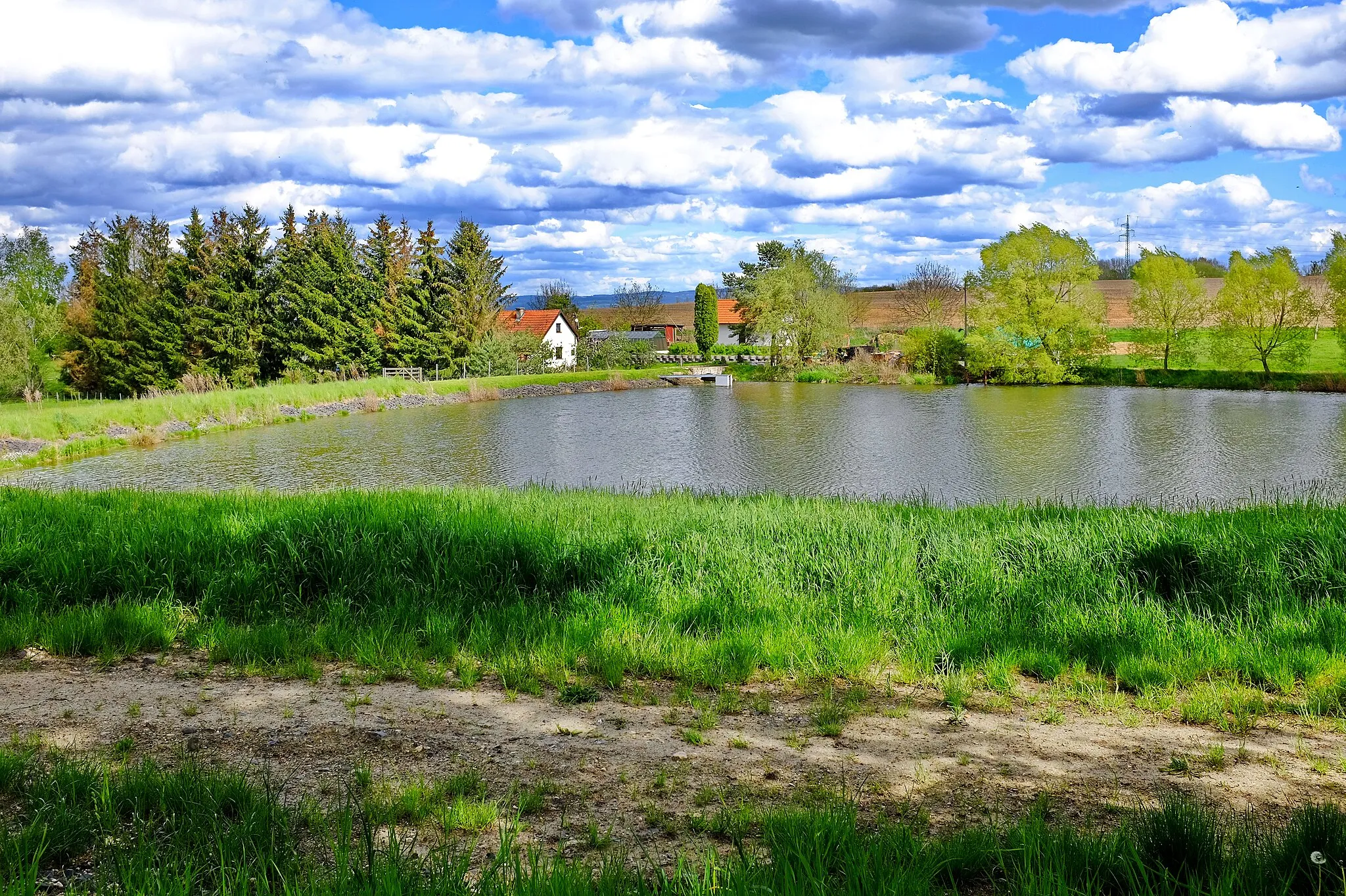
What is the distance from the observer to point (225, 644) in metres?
6.21

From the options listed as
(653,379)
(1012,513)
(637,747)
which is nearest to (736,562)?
(637,747)

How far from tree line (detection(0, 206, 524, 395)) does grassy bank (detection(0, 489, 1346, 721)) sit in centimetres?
3870

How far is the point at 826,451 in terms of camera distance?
26.1 metres

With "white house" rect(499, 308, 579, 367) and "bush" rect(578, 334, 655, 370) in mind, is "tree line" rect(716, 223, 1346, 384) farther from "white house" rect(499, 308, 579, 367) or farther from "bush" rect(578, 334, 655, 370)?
"white house" rect(499, 308, 579, 367)

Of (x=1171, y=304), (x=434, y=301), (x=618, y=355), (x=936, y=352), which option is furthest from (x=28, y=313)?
(x=1171, y=304)

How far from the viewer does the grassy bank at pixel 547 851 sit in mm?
2748

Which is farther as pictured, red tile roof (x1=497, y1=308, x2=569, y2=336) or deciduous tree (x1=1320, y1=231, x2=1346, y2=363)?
red tile roof (x1=497, y1=308, x2=569, y2=336)

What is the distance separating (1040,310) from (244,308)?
4390 cm

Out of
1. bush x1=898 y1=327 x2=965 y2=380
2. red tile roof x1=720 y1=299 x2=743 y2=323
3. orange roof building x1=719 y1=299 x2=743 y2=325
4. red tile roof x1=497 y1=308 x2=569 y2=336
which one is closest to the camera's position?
bush x1=898 y1=327 x2=965 y2=380

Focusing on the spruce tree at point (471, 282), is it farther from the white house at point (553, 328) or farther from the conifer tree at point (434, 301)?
the white house at point (553, 328)

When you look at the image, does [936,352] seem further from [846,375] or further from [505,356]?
[505,356]

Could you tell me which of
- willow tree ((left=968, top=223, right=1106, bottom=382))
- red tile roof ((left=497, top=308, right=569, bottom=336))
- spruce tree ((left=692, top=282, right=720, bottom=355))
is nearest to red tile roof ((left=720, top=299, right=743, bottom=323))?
spruce tree ((left=692, top=282, right=720, bottom=355))

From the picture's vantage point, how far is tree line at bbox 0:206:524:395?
46.9 meters

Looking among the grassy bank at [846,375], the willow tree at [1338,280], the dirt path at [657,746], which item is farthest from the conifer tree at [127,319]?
the willow tree at [1338,280]
